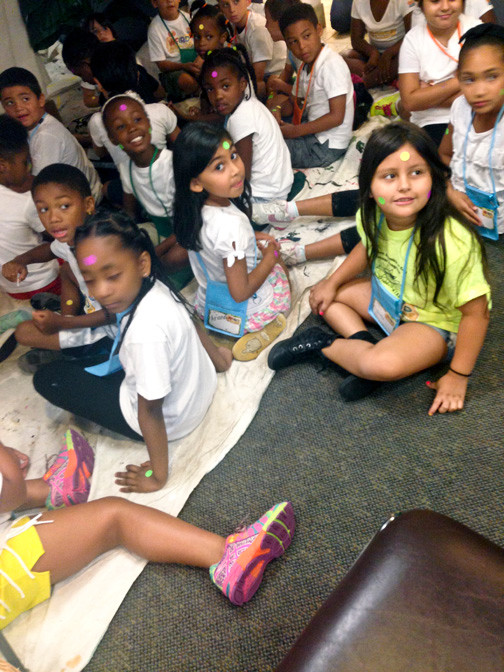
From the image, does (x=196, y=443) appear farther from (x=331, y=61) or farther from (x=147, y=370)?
(x=331, y=61)

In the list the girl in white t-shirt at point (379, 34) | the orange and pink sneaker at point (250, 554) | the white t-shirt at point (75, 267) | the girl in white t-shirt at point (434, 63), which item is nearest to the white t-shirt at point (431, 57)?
the girl in white t-shirt at point (434, 63)

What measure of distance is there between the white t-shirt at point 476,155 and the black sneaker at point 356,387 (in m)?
0.81

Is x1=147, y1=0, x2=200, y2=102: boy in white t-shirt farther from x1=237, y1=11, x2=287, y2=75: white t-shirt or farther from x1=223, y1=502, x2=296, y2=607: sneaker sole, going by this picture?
x1=223, y1=502, x2=296, y2=607: sneaker sole

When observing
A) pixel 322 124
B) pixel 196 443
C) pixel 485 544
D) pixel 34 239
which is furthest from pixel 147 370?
pixel 322 124

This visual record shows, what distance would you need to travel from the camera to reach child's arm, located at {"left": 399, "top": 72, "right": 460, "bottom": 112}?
1.99 m

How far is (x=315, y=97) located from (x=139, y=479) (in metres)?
1.91

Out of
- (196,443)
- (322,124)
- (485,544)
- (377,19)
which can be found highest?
(377,19)

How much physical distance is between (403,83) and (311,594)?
199 cm

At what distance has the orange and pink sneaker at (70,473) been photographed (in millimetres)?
1337

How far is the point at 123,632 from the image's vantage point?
→ 111cm

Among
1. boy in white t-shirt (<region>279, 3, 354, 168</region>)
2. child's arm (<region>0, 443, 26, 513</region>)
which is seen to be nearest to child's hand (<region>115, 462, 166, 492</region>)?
child's arm (<region>0, 443, 26, 513</region>)

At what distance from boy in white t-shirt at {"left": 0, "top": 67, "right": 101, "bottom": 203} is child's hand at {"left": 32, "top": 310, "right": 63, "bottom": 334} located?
719 mm

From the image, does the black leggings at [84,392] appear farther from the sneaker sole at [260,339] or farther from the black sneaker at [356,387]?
the black sneaker at [356,387]

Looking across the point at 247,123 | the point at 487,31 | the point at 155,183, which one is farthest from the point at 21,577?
the point at 487,31
